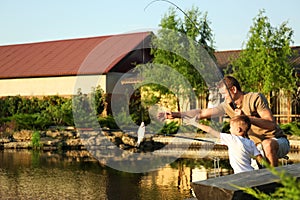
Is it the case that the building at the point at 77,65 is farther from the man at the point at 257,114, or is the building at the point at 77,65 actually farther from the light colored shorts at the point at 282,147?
the light colored shorts at the point at 282,147

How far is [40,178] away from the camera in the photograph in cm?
1138

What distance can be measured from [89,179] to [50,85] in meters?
17.4

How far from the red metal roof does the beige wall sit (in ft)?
1.06

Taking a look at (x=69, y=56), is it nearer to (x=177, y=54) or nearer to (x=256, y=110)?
(x=177, y=54)

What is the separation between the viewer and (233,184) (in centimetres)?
375

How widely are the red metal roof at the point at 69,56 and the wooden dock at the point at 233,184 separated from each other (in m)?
22.2

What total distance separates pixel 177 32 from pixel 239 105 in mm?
17604

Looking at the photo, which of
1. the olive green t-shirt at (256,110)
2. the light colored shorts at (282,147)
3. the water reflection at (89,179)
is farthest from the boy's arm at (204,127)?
the water reflection at (89,179)

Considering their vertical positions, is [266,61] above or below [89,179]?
above

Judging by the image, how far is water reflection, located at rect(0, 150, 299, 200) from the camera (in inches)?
372

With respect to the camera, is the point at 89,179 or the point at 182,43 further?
the point at 182,43

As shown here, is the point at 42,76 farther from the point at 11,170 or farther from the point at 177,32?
the point at 11,170

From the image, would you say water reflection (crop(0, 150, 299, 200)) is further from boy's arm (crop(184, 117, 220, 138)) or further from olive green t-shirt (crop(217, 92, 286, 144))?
boy's arm (crop(184, 117, 220, 138))

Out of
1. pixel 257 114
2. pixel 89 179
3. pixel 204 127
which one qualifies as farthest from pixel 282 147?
pixel 89 179
